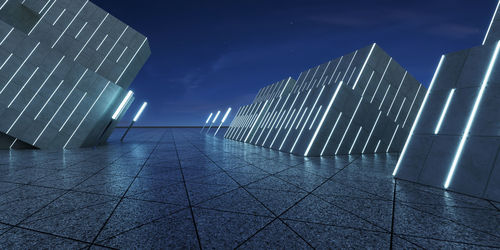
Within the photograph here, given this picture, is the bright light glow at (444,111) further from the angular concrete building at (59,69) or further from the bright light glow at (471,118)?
the angular concrete building at (59,69)

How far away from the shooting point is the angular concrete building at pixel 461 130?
469 cm

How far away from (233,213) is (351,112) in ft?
34.6

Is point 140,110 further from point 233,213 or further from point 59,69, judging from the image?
point 233,213

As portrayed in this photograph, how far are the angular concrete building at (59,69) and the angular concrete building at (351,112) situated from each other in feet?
37.3

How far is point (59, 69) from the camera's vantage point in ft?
33.8

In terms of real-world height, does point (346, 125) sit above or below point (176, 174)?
above

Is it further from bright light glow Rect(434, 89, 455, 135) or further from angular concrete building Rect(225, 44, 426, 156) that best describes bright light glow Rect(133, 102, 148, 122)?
bright light glow Rect(434, 89, 455, 135)

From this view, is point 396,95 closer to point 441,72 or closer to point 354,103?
point 354,103

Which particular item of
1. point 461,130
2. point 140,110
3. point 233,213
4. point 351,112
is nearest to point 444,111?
point 461,130

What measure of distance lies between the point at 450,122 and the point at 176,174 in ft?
26.0

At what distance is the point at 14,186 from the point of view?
14.4ft

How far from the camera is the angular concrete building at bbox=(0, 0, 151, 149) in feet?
30.8

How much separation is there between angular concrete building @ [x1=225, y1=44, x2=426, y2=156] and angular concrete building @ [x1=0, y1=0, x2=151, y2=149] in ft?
37.3

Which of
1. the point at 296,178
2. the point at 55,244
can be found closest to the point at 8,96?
the point at 55,244
